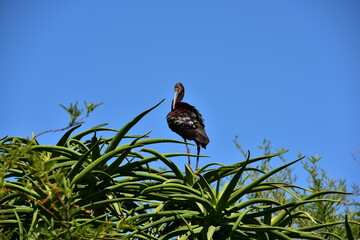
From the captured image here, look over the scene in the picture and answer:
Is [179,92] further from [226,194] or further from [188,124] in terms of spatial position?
[226,194]

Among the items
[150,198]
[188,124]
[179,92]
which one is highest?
[179,92]

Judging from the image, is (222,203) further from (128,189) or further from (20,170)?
(20,170)

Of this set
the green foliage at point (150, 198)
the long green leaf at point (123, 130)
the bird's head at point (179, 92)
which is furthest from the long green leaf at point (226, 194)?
the bird's head at point (179, 92)

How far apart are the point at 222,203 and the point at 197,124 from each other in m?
4.99

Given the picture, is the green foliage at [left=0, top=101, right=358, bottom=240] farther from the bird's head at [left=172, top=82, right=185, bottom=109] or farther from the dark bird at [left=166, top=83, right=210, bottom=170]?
the bird's head at [left=172, top=82, right=185, bottom=109]

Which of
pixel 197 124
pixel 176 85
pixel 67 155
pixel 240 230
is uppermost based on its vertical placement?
pixel 176 85

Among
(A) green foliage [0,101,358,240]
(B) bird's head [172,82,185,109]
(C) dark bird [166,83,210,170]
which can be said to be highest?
(B) bird's head [172,82,185,109]

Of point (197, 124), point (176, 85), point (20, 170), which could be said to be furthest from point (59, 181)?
point (176, 85)

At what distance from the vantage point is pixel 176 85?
9352 mm

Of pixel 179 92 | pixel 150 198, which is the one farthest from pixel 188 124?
pixel 150 198

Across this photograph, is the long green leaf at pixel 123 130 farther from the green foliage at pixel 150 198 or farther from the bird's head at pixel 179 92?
the bird's head at pixel 179 92

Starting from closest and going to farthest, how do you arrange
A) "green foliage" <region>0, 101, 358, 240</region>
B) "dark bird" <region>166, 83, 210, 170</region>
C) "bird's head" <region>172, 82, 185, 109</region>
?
"green foliage" <region>0, 101, 358, 240</region> < "dark bird" <region>166, 83, 210, 170</region> < "bird's head" <region>172, 82, 185, 109</region>

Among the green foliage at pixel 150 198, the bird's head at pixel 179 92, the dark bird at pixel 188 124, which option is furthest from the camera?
the bird's head at pixel 179 92

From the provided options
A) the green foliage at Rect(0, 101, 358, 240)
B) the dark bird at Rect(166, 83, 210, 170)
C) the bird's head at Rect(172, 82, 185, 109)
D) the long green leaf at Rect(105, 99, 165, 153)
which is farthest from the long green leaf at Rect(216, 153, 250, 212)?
the bird's head at Rect(172, 82, 185, 109)
